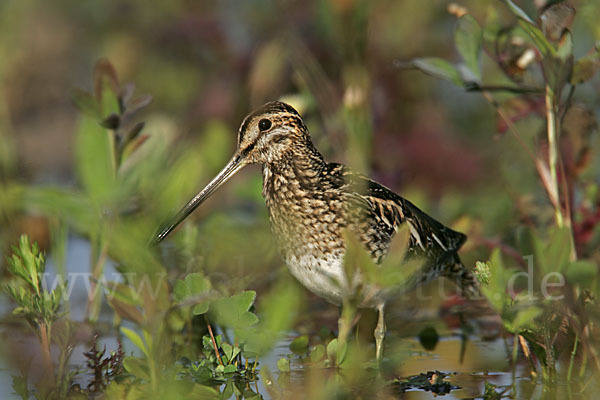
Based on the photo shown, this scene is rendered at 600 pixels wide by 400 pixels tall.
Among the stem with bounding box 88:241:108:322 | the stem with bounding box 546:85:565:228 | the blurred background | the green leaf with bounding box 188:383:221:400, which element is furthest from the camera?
the blurred background

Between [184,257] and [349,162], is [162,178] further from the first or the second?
[349,162]

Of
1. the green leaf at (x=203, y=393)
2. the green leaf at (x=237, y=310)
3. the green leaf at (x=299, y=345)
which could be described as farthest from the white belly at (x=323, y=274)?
the green leaf at (x=203, y=393)

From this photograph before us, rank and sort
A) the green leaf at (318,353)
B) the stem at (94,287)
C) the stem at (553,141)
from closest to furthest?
the stem at (553,141) → the green leaf at (318,353) → the stem at (94,287)

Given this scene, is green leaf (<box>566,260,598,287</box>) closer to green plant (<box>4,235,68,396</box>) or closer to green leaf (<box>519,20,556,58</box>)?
green leaf (<box>519,20,556,58</box>)

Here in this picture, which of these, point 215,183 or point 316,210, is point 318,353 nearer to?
point 316,210

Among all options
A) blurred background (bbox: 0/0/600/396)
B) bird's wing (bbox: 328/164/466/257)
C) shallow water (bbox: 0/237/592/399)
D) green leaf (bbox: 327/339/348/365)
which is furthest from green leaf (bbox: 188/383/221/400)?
bird's wing (bbox: 328/164/466/257)

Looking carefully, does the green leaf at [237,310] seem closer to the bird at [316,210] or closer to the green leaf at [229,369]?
the green leaf at [229,369]

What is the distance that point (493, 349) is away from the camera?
379 centimetres

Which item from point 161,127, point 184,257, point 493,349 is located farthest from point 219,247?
point 493,349

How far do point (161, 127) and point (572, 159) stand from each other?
78.7 inches

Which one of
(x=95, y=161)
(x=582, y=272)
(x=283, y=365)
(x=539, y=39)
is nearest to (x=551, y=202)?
(x=539, y=39)

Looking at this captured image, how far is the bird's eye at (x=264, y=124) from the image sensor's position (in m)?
3.86

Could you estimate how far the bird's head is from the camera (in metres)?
3.85

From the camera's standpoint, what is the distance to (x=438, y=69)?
3.53 m
